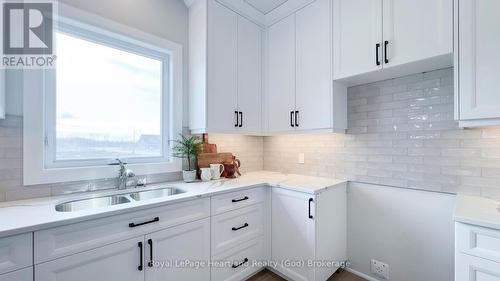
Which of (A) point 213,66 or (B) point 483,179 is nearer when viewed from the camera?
(B) point 483,179

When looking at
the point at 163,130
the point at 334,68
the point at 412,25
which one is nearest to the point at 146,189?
the point at 163,130

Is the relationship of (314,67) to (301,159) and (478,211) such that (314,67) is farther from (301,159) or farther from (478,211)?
(478,211)

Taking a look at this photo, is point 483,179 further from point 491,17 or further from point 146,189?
point 146,189

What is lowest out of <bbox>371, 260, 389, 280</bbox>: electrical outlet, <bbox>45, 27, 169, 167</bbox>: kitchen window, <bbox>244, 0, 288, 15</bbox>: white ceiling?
<bbox>371, 260, 389, 280</bbox>: electrical outlet

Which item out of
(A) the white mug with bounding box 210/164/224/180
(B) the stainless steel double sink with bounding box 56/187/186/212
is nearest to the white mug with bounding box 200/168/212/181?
(A) the white mug with bounding box 210/164/224/180

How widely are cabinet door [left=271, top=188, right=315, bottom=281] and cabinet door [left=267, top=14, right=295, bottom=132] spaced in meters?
0.74

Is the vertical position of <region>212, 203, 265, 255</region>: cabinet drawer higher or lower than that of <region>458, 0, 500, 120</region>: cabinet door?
lower

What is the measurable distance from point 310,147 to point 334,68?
0.91 metres

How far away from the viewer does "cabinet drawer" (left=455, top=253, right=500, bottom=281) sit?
108cm

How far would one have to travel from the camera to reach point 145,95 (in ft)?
6.81

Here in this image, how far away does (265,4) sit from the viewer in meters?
2.29

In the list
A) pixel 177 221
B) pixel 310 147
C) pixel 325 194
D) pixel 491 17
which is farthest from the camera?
pixel 310 147

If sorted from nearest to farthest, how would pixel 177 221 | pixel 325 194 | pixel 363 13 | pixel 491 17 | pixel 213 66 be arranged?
pixel 491 17
pixel 177 221
pixel 363 13
pixel 325 194
pixel 213 66

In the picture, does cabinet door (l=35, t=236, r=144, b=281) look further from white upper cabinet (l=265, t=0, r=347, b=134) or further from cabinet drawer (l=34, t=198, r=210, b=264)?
white upper cabinet (l=265, t=0, r=347, b=134)
